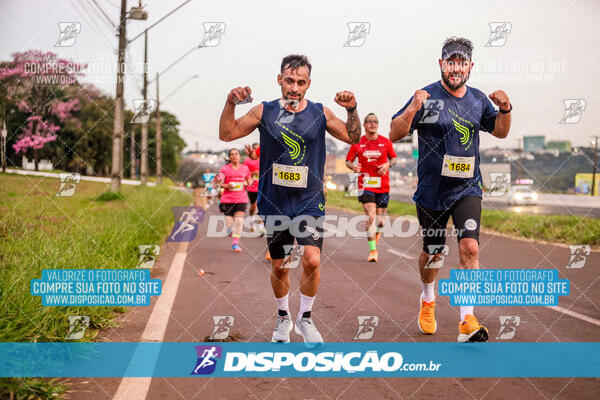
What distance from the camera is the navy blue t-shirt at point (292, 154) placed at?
196 inches

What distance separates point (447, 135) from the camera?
529 cm

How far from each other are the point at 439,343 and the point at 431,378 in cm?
90

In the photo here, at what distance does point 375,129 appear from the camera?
34.1 ft

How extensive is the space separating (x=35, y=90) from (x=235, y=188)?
485 inches

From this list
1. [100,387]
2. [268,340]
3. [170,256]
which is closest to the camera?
[100,387]

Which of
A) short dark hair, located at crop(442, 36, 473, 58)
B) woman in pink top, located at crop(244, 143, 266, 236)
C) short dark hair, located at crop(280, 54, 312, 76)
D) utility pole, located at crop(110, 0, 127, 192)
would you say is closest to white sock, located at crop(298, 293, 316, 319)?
short dark hair, located at crop(280, 54, 312, 76)

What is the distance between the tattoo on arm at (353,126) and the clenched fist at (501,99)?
1139 mm

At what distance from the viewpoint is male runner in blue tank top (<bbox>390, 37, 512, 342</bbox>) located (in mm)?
5254

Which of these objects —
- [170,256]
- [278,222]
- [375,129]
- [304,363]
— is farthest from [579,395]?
[170,256]

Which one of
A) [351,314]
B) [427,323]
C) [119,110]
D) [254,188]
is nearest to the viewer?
[427,323]

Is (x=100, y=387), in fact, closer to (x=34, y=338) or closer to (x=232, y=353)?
(x=34, y=338)

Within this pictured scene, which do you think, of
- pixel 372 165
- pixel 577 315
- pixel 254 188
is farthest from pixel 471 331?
pixel 254 188

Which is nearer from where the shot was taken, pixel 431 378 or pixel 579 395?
pixel 579 395

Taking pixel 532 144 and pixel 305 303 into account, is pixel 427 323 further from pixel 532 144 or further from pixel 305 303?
pixel 532 144
